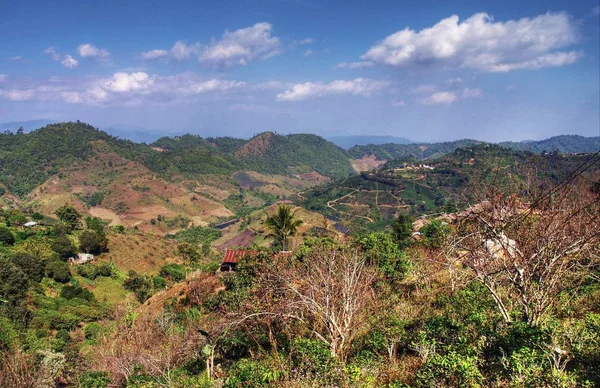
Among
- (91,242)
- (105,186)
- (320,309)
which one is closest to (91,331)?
(91,242)

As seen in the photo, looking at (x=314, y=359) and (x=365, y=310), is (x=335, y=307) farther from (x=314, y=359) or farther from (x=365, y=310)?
(x=314, y=359)

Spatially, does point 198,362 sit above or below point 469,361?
below

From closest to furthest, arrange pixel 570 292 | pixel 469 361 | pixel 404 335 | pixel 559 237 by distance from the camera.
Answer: pixel 469 361
pixel 559 237
pixel 404 335
pixel 570 292

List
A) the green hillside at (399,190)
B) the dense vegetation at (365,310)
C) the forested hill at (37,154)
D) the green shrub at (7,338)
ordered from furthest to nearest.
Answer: the forested hill at (37,154) < the green hillside at (399,190) < the green shrub at (7,338) < the dense vegetation at (365,310)

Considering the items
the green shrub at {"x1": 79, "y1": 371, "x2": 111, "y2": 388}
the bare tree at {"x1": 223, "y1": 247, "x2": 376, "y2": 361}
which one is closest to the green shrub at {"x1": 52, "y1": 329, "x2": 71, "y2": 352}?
the green shrub at {"x1": 79, "y1": 371, "x2": 111, "y2": 388}

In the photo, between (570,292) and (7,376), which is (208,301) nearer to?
(7,376)

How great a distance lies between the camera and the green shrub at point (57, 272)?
43.3m

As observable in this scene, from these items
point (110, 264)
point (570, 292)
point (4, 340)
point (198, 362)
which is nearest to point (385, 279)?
point (570, 292)

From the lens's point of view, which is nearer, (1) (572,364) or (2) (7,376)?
(1) (572,364)

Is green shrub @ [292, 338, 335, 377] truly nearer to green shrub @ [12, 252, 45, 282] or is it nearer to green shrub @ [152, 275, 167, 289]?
green shrub @ [12, 252, 45, 282]

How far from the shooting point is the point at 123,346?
18422mm

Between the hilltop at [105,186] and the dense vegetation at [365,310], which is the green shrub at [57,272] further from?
the hilltop at [105,186]

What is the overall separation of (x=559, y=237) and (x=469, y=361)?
178 inches

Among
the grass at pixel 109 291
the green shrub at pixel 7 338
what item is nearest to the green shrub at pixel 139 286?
the grass at pixel 109 291
